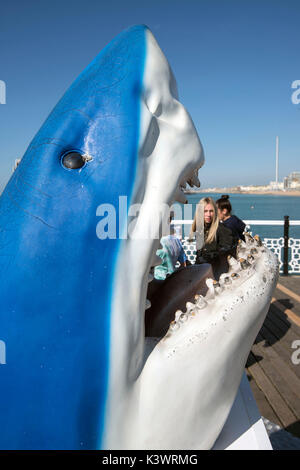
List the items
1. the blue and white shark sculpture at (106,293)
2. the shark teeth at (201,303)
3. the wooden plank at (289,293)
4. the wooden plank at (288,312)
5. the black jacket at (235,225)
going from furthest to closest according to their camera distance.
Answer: the wooden plank at (289,293)
the wooden plank at (288,312)
the black jacket at (235,225)
the shark teeth at (201,303)
the blue and white shark sculpture at (106,293)

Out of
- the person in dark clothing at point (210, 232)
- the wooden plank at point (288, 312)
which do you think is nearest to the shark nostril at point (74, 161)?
the person in dark clothing at point (210, 232)

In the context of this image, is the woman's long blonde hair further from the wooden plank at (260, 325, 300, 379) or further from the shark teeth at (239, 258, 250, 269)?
the shark teeth at (239, 258, 250, 269)

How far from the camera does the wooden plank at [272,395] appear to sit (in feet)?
6.82

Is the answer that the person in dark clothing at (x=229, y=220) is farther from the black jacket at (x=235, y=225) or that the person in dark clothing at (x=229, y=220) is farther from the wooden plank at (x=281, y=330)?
the wooden plank at (x=281, y=330)

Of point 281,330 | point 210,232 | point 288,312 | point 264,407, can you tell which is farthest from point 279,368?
point 288,312

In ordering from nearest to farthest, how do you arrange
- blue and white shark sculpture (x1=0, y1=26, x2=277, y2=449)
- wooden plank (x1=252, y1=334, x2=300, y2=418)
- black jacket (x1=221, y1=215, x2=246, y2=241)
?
blue and white shark sculpture (x1=0, y1=26, x2=277, y2=449) → wooden plank (x1=252, y1=334, x2=300, y2=418) → black jacket (x1=221, y1=215, x2=246, y2=241)

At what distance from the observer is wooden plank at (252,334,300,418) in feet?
7.47

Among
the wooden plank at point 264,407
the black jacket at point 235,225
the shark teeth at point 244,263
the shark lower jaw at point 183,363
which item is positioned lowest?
the wooden plank at point 264,407

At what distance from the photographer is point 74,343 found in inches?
27.2

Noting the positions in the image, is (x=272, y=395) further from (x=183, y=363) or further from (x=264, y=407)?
(x=183, y=363)

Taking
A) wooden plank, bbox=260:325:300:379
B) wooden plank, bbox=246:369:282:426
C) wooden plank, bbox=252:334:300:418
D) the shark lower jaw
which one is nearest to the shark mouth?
the shark lower jaw

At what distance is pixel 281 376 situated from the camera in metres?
2.60
